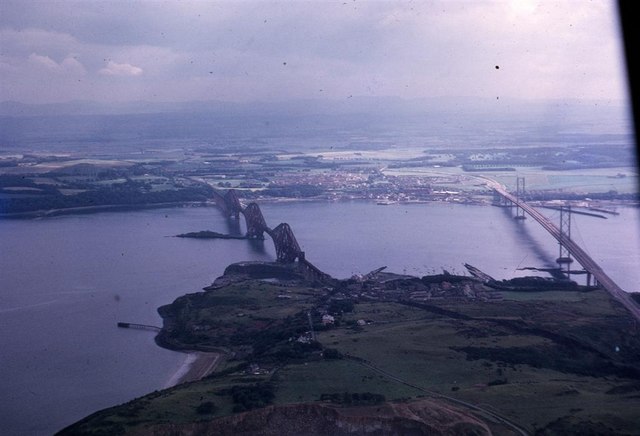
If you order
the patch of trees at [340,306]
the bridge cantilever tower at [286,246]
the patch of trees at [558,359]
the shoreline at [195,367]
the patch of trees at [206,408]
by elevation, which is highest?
the bridge cantilever tower at [286,246]

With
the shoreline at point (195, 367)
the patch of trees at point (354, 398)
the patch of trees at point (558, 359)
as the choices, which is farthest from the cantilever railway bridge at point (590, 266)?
the shoreline at point (195, 367)

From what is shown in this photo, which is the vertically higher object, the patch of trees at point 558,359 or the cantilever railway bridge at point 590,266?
the cantilever railway bridge at point 590,266

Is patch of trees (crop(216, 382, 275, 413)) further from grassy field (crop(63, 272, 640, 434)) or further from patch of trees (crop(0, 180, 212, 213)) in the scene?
patch of trees (crop(0, 180, 212, 213))

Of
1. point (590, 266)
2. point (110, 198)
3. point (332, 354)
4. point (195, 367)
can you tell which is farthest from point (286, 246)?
point (110, 198)

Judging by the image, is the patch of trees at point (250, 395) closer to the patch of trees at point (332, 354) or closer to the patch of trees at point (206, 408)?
the patch of trees at point (206, 408)

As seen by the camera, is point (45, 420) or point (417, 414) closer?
point (417, 414)

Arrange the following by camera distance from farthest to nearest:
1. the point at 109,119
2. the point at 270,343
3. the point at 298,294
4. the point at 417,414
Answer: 1. the point at 109,119
2. the point at 298,294
3. the point at 270,343
4. the point at 417,414

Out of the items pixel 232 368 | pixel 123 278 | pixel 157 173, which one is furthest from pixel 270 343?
pixel 157 173

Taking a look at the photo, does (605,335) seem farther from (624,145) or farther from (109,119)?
(109,119)
